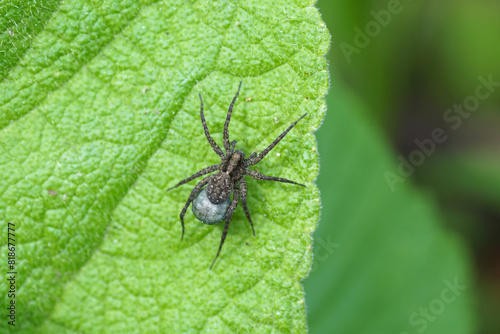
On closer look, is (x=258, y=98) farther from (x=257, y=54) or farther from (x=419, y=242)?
(x=419, y=242)

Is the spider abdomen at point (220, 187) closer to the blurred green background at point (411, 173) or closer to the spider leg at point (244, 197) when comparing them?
the spider leg at point (244, 197)

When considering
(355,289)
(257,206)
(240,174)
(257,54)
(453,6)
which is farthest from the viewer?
(453,6)

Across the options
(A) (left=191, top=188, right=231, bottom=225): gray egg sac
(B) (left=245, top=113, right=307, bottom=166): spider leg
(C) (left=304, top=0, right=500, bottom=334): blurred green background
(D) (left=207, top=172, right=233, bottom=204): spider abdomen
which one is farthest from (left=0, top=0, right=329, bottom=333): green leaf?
(C) (left=304, top=0, right=500, bottom=334): blurred green background

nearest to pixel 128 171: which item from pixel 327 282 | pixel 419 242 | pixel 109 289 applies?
pixel 109 289

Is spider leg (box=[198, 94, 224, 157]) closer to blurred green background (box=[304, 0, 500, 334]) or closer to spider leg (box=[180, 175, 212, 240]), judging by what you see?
spider leg (box=[180, 175, 212, 240])

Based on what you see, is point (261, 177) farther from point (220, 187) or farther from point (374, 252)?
point (374, 252)

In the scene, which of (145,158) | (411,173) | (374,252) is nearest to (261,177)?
(145,158)
